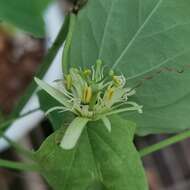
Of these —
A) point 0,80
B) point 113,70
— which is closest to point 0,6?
point 113,70

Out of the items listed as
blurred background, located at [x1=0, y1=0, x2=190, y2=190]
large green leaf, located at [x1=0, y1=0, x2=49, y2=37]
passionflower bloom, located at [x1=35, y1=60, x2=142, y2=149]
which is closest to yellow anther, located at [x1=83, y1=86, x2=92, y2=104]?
passionflower bloom, located at [x1=35, y1=60, x2=142, y2=149]

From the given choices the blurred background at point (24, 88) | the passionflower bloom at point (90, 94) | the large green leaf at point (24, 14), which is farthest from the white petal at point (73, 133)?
the blurred background at point (24, 88)

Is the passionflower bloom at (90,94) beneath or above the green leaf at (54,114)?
above

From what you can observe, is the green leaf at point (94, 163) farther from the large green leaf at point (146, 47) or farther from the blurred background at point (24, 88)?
the blurred background at point (24, 88)

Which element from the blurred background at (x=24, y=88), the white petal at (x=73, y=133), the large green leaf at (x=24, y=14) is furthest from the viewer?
the blurred background at (x=24, y=88)

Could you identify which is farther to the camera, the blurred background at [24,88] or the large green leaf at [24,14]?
the blurred background at [24,88]

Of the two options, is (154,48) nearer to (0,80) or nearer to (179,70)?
(179,70)

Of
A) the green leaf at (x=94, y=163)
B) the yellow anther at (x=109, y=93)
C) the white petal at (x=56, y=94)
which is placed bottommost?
the green leaf at (x=94, y=163)
